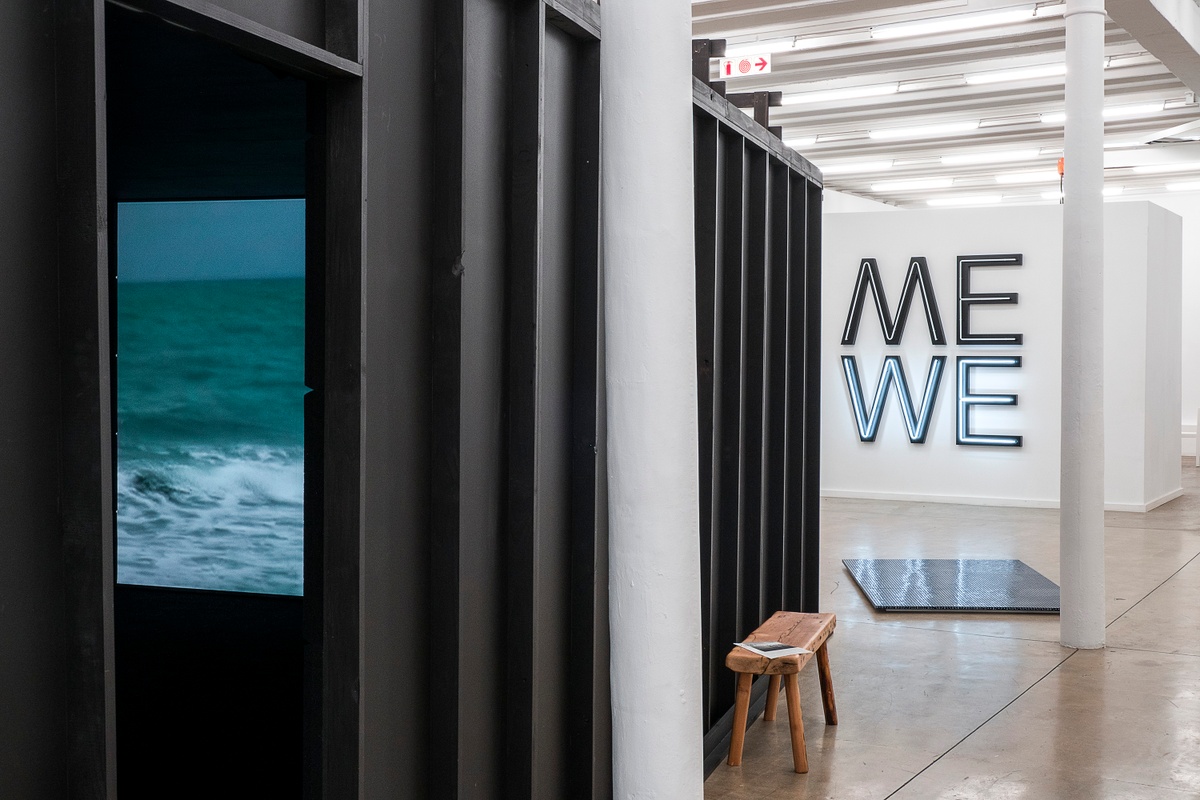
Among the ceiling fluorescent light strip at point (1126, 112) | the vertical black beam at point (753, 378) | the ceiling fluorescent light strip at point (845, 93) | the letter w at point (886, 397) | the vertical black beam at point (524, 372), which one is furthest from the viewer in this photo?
the ceiling fluorescent light strip at point (1126, 112)

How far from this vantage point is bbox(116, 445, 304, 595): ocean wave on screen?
5.70 meters

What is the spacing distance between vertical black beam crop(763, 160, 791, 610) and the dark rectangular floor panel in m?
2.08

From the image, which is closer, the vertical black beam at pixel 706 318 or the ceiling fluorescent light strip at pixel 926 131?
the vertical black beam at pixel 706 318

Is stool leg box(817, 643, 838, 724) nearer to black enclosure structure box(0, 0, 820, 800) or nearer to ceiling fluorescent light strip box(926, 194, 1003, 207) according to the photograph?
black enclosure structure box(0, 0, 820, 800)

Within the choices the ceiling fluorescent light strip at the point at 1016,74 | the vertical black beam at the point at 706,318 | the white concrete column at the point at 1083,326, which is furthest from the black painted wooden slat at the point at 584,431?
the ceiling fluorescent light strip at the point at 1016,74

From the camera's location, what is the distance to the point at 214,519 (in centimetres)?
579

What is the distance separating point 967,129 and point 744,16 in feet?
20.1

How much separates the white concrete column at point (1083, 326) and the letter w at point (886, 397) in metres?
6.02

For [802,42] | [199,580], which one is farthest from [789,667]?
[802,42]

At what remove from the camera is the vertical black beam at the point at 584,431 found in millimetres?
3590

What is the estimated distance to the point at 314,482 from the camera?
2602 mm

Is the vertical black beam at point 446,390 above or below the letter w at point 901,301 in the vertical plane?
below

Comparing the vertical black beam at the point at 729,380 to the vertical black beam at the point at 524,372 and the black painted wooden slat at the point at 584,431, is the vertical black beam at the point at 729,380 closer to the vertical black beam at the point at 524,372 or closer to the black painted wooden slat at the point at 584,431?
the black painted wooden slat at the point at 584,431

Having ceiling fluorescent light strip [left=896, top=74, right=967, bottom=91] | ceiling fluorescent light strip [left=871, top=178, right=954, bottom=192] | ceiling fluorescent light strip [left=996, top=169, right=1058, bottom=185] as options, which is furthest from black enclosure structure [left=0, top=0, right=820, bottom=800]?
ceiling fluorescent light strip [left=871, top=178, right=954, bottom=192]
